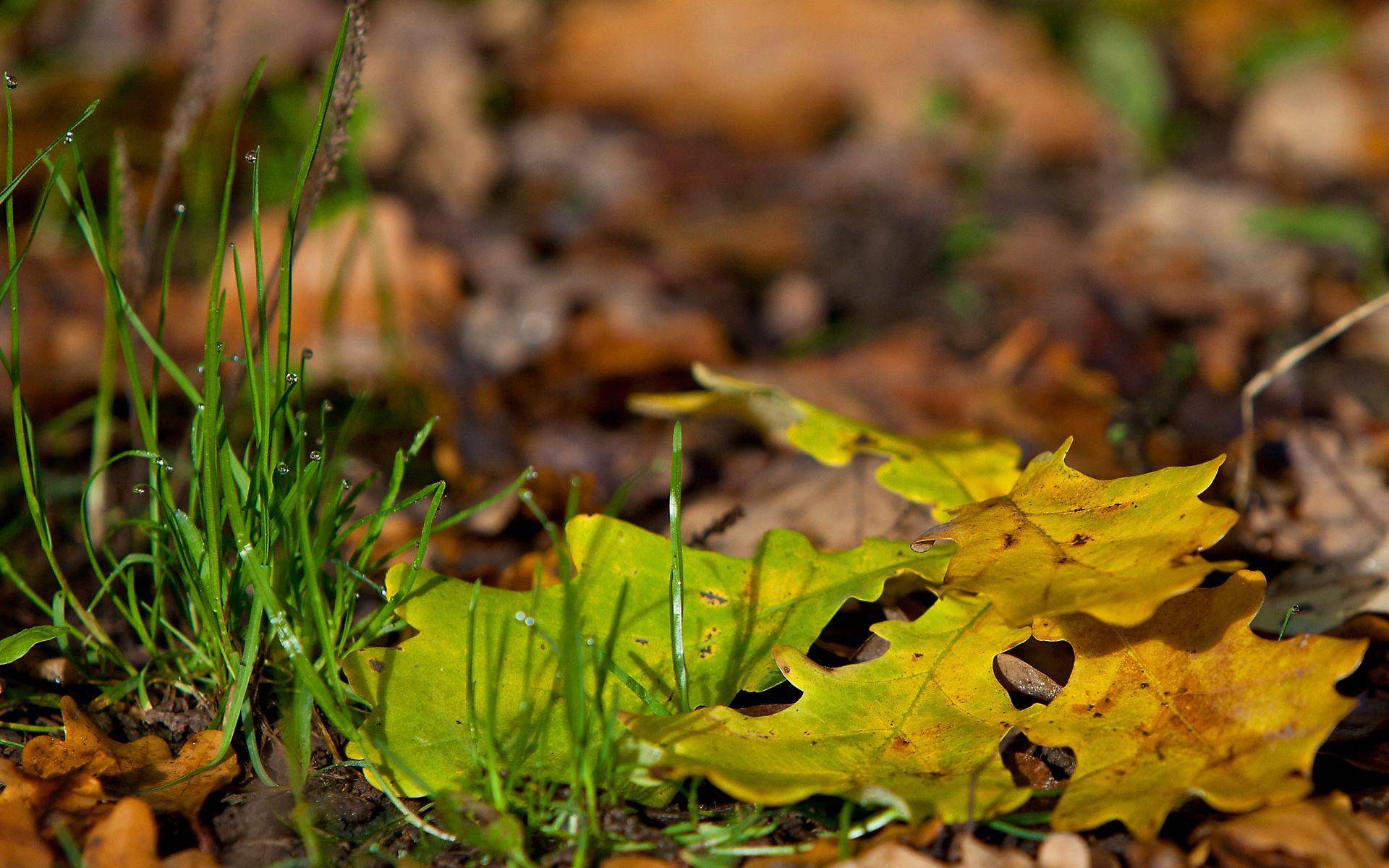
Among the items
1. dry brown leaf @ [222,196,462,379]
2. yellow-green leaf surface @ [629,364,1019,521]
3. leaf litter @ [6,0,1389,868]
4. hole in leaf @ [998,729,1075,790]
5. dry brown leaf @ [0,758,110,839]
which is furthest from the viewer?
dry brown leaf @ [222,196,462,379]

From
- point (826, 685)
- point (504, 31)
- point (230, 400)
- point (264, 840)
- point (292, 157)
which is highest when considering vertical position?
point (504, 31)

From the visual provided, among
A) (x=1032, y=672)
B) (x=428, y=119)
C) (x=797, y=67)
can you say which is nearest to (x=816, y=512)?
(x=1032, y=672)

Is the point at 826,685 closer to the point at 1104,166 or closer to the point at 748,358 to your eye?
the point at 748,358

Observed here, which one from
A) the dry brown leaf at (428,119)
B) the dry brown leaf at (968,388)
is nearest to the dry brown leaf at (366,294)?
the dry brown leaf at (428,119)

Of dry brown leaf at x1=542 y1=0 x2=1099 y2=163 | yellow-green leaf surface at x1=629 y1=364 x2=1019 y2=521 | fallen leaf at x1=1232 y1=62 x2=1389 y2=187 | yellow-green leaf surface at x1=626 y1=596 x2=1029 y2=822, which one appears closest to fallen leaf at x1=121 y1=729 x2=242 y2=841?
yellow-green leaf surface at x1=626 y1=596 x2=1029 y2=822

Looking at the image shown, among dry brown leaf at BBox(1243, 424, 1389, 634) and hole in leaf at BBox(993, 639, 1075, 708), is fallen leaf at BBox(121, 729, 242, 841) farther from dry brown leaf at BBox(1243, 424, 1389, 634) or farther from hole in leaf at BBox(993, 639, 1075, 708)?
dry brown leaf at BBox(1243, 424, 1389, 634)

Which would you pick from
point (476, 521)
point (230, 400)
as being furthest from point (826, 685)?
point (230, 400)

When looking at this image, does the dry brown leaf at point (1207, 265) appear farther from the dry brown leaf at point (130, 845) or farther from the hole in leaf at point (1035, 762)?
the dry brown leaf at point (130, 845)
